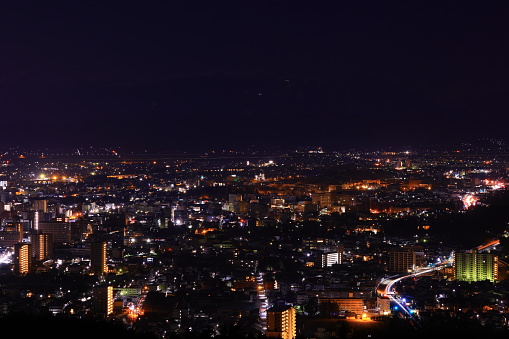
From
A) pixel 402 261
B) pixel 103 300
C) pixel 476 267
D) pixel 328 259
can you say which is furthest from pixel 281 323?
pixel 328 259

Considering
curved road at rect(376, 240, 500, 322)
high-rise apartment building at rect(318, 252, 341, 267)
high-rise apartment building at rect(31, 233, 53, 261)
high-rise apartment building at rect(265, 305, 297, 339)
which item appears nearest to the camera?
high-rise apartment building at rect(265, 305, 297, 339)

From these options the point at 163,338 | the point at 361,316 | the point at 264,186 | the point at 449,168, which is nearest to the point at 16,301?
the point at 163,338

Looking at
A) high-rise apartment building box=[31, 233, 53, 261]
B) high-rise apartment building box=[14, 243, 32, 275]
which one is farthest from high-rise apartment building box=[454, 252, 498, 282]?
high-rise apartment building box=[31, 233, 53, 261]

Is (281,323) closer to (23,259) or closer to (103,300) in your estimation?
(103,300)

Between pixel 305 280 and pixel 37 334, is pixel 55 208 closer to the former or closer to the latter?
pixel 305 280

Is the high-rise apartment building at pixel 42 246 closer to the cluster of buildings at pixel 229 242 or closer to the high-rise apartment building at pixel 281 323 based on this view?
the cluster of buildings at pixel 229 242

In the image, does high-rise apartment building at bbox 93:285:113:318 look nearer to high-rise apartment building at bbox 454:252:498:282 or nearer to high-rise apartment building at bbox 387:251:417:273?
high-rise apartment building at bbox 387:251:417:273

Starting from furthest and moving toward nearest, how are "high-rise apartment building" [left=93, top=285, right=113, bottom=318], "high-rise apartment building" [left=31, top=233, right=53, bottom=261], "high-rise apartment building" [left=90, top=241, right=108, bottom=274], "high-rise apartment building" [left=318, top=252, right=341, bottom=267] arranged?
"high-rise apartment building" [left=31, top=233, right=53, bottom=261]
"high-rise apartment building" [left=318, top=252, right=341, bottom=267]
"high-rise apartment building" [left=90, top=241, right=108, bottom=274]
"high-rise apartment building" [left=93, top=285, right=113, bottom=318]

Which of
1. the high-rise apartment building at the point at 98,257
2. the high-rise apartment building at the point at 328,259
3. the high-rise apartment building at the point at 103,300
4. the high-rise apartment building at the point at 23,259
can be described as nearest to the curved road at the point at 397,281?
the high-rise apartment building at the point at 328,259

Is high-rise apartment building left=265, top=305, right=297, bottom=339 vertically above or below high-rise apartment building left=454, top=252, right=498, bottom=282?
below
